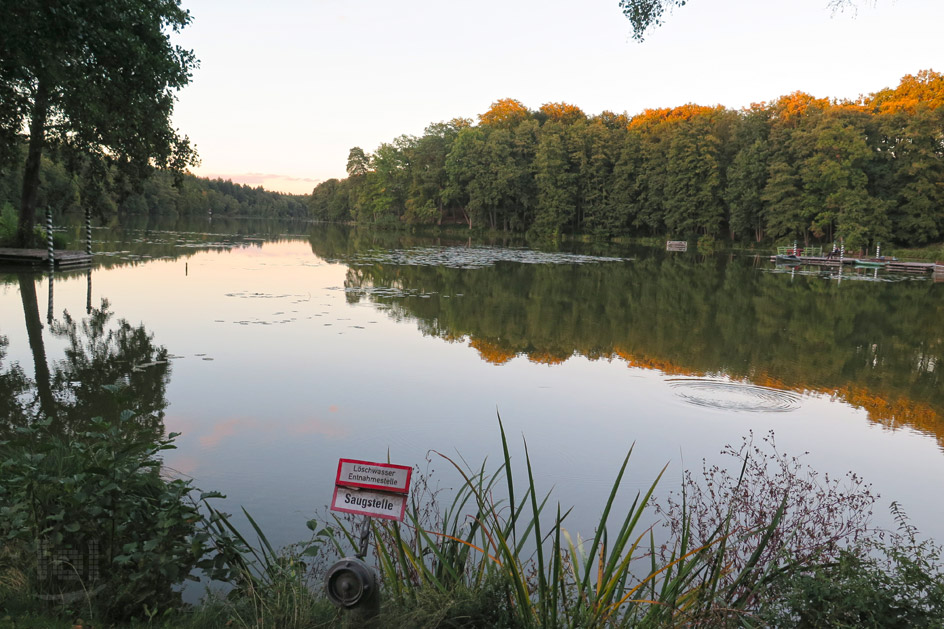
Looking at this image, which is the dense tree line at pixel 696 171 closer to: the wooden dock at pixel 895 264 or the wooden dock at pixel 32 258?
the wooden dock at pixel 895 264

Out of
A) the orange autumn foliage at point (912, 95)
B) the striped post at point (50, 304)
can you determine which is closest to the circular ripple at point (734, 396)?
the striped post at point (50, 304)

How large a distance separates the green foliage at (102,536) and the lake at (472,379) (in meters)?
0.55

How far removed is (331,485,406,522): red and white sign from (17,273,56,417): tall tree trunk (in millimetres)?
4975

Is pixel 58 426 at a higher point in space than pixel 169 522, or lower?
lower

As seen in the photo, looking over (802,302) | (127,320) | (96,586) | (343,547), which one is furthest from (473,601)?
(802,302)

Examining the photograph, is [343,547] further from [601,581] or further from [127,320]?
[127,320]

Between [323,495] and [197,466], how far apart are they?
1256mm

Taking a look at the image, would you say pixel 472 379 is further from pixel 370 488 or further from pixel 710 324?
pixel 710 324

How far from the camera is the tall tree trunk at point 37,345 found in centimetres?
702

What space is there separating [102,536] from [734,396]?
755 cm

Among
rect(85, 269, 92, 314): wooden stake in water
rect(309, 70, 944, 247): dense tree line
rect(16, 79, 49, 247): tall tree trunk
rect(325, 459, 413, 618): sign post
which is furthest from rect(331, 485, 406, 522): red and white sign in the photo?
rect(309, 70, 944, 247): dense tree line

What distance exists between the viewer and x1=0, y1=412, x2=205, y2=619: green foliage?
10.6 ft

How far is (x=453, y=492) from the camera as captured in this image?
527cm

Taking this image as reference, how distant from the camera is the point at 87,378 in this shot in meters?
8.12
